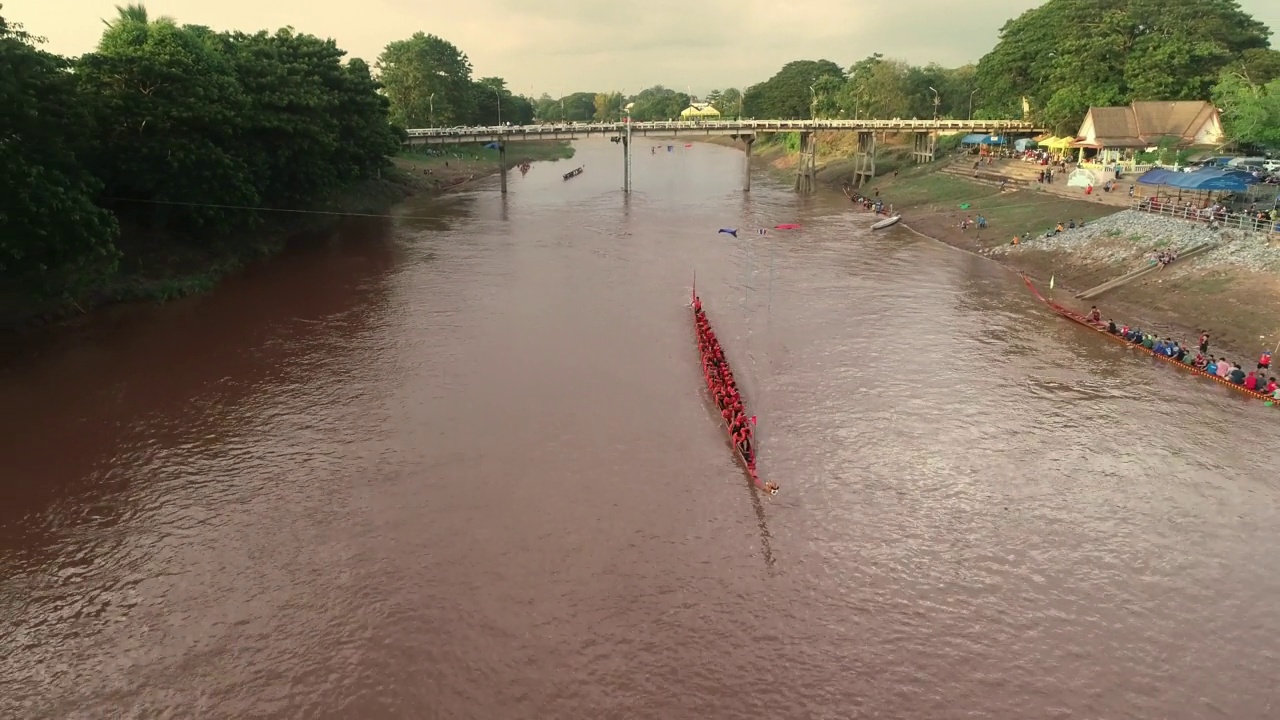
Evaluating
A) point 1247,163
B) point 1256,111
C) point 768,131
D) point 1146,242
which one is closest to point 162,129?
point 1146,242

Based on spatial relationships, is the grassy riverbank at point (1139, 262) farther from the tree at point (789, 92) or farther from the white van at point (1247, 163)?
the tree at point (789, 92)

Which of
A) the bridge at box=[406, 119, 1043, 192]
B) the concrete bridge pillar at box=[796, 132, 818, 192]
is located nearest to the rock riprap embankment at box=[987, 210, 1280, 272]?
the bridge at box=[406, 119, 1043, 192]

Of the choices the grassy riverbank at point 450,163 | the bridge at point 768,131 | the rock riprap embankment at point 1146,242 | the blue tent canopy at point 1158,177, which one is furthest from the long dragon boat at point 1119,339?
the grassy riverbank at point 450,163

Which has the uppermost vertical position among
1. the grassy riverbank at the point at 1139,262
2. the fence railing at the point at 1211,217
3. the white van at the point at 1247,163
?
the white van at the point at 1247,163

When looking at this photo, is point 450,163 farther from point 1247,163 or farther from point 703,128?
point 1247,163

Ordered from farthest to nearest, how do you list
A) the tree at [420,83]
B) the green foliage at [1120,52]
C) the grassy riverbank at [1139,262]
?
the tree at [420,83] → the green foliage at [1120,52] → the grassy riverbank at [1139,262]

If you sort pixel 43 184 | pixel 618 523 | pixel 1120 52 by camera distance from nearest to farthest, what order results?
1. pixel 618 523
2. pixel 43 184
3. pixel 1120 52
